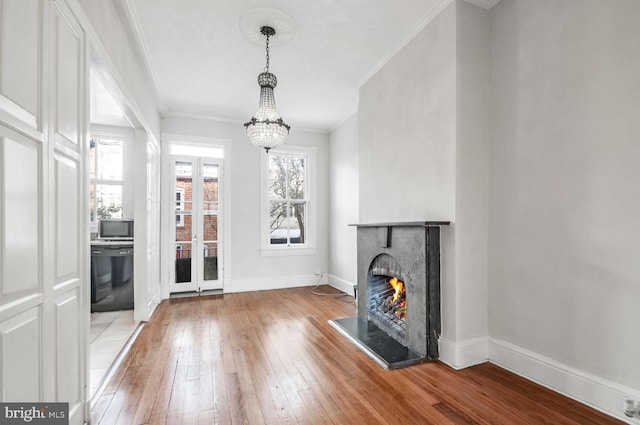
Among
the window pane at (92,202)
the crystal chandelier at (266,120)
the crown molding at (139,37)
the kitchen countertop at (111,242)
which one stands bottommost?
the kitchen countertop at (111,242)

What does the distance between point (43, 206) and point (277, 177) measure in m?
4.45

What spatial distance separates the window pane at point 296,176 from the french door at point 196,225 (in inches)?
50.9

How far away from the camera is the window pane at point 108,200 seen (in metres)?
4.85

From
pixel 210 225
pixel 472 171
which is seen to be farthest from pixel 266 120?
pixel 210 225

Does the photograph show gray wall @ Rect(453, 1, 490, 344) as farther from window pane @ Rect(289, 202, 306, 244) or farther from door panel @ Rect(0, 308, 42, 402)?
window pane @ Rect(289, 202, 306, 244)

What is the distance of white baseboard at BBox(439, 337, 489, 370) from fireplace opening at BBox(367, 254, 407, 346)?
391 mm

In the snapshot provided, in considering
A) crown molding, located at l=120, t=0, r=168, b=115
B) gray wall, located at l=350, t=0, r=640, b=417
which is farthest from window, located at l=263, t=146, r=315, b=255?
gray wall, located at l=350, t=0, r=640, b=417

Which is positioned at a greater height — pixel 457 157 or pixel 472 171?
pixel 457 157

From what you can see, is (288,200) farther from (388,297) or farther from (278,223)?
(388,297)

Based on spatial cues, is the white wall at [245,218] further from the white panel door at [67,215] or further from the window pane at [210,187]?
the white panel door at [67,215]

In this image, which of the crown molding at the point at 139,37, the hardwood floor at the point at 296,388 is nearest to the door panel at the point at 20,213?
the hardwood floor at the point at 296,388

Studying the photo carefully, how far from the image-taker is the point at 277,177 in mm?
5816

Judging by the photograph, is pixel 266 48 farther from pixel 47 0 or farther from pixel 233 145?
pixel 233 145

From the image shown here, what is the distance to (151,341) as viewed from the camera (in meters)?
3.19
